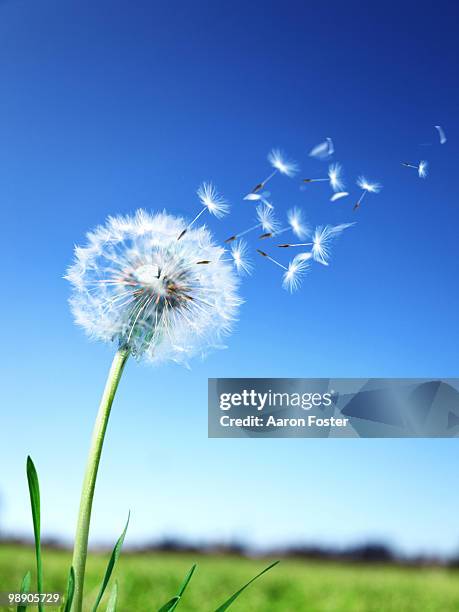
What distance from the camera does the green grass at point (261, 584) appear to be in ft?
11.4

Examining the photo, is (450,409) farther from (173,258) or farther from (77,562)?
(77,562)

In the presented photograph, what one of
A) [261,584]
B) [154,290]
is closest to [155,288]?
[154,290]

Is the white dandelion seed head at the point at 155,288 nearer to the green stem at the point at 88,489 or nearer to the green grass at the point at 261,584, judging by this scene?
the green stem at the point at 88,489

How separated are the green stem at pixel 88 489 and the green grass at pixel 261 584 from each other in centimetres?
186

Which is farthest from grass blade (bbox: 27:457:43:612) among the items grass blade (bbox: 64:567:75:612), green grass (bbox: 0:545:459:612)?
green grass (bbox: 0:545:459:612)

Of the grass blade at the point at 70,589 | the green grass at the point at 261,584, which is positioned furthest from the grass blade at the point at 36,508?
the green grass at the point at 261,584

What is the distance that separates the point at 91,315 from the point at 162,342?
11.7 inches

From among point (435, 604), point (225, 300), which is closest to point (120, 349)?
point (225, 300)

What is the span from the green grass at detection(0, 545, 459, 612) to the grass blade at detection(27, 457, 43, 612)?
176cm

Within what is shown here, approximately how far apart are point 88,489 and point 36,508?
203 mm

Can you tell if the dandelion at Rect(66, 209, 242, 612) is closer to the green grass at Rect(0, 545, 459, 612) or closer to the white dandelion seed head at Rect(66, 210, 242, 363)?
the white dandelion seed head at Rect(66, 210, 242, 363)

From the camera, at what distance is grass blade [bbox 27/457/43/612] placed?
1635 millimetres

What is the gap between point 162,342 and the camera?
6.35 feet

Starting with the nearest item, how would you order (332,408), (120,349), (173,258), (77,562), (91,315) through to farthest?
1. (77,562)
2. (120,349)
3. (173,258)
4. (91,315)
5. (332,408)
